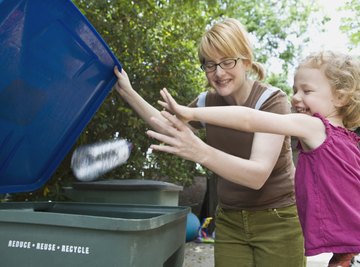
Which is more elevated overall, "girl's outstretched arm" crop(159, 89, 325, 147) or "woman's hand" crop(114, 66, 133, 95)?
"woman's hand" crop(114, 66, 133, 95)

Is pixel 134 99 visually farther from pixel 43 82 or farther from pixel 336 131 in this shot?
pixel 336 131

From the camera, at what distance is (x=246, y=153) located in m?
2.07

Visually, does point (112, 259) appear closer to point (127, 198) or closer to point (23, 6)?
point (23, 6)

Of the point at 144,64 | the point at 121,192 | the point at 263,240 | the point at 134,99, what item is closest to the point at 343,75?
the point at 263,240

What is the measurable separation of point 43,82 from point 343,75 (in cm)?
131

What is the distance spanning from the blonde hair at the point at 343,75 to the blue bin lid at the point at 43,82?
973mm

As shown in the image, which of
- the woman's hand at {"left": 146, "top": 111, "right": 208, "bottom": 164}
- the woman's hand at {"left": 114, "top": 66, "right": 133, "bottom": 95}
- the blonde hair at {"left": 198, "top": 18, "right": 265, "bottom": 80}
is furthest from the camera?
the woman's hand at {"left": 114, "top": 66, "right": 133, "bottom": 95}

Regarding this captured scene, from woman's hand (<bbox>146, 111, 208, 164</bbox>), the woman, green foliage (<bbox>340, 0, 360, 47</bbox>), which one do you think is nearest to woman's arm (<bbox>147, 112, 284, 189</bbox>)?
woman's hand (<bbox>146, 111, 208, 164</bbox>)

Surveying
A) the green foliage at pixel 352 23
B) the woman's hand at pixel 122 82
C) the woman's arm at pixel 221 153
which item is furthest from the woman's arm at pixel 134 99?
the green foliage at pixel 352 23

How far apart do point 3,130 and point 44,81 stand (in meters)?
0.31

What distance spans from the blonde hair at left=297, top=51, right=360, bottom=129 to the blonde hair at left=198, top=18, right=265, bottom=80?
0.38 m

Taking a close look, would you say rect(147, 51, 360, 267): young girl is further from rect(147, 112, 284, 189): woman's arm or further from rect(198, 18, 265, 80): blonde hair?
rect(198, 18, 265, 80): blonde hair

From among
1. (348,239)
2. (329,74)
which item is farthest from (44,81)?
(348,239)

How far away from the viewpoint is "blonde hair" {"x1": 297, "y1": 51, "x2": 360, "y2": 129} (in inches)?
63.4
